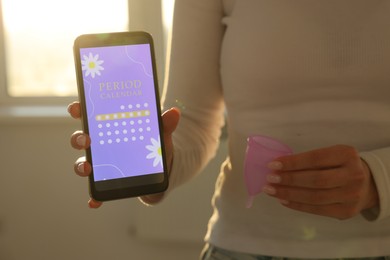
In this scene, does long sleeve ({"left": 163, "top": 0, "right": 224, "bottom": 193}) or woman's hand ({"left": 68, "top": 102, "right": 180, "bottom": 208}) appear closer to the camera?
woman's hand ({"left": 68, "top": 102, "right": 180, "bottom": 208})

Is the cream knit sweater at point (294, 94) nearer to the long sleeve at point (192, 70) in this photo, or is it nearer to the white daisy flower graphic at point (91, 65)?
the long sleeve at point (192, 70)

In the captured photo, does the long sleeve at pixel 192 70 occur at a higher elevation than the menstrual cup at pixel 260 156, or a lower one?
higher

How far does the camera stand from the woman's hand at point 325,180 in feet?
2.02

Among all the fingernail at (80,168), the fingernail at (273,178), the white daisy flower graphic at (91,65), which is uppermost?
the white daisy flower graphic at (91,65)

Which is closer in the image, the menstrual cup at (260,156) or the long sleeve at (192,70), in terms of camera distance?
the menstrual cup at (260,156)

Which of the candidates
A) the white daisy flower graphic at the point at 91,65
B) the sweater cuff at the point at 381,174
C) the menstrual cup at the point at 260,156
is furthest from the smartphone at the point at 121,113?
the sweater cuff at the point at 381,174

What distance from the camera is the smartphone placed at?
69 cm

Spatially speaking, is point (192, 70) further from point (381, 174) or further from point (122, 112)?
point (381, 174)

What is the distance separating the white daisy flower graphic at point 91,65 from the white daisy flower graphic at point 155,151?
0.34ft

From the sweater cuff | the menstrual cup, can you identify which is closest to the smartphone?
the menstrual cup

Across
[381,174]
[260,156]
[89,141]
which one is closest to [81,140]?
[89,141]

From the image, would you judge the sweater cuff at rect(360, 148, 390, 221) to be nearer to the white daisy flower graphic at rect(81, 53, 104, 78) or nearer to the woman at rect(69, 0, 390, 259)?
the woman at rect(69, 0, 390, 259)

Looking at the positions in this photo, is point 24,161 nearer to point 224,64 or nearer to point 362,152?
point 224,64

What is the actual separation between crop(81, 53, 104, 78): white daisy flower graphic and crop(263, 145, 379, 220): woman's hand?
23 cm
